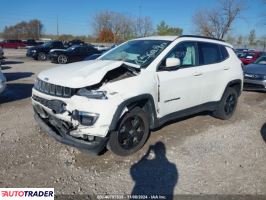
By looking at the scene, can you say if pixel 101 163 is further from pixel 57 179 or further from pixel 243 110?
pixel 243 110

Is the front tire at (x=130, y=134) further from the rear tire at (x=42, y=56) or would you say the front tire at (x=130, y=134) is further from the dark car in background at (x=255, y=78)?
the rear tire at (x=42, y=56)

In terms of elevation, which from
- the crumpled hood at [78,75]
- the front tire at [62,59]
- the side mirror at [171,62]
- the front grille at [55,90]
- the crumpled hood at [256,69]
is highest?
the side mirror at [171,62]

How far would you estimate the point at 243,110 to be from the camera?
7.48 metres

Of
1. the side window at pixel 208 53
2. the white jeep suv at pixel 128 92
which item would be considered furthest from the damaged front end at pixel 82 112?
the side window at pixel 208 53

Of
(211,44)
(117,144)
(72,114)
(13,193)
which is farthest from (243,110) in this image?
(13,193)

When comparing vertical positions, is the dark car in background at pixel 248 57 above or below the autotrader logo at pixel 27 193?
above

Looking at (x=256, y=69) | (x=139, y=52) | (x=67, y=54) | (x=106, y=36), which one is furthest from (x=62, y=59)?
(x=106, y=36)

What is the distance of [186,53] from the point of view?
5145 millimetres

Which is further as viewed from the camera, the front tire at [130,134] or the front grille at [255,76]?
the front grille at [255,76]

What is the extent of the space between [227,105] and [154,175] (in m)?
3.22

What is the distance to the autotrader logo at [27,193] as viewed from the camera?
327cm

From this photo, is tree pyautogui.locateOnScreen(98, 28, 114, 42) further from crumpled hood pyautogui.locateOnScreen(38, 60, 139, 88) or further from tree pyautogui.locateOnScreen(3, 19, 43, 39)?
crumpled hood pyautogui.locateOnScreen(38, 60, 139, 88)

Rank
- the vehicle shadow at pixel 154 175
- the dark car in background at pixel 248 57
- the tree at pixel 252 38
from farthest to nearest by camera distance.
A: the tree at pixel 252 38 < the dark car in background at pixel 248 57 < the vehicle shadow at pixel 154 175

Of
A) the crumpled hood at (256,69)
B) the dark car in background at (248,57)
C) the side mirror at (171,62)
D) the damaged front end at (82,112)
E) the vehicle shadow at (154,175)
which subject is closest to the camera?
the vehicle shadow at (154,175)
